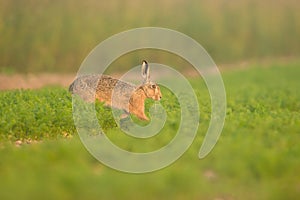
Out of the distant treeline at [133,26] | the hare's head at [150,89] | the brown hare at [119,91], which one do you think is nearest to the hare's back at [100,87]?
the brown hare at [119,91]

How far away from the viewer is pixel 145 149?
295 inches

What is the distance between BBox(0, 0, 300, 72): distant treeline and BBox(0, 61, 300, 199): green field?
1001 cm

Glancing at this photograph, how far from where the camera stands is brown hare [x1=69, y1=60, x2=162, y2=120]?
986 centimetres

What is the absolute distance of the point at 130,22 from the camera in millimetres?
22641

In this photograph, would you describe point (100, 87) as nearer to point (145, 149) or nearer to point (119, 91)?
point (119, 91)

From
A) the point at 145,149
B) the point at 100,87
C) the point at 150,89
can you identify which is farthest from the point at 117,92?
the point at 145,149

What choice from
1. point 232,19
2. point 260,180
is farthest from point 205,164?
point 232,19

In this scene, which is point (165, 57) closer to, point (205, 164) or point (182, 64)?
point (182, 64)

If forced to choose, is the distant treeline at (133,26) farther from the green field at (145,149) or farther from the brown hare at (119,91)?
the green field at (145,149)

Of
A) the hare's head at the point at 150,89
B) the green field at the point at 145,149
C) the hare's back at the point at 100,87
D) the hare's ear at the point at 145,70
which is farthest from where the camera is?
the hare's back at the point at 100,87

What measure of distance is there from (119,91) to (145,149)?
2.78 m

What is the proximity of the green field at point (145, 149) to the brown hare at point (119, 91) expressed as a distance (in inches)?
12.2

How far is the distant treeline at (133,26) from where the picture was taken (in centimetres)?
2041

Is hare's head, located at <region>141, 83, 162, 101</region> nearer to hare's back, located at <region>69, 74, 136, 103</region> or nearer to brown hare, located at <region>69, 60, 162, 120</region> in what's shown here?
brown hare, located at <region>69, 60, 162, 120</region>
